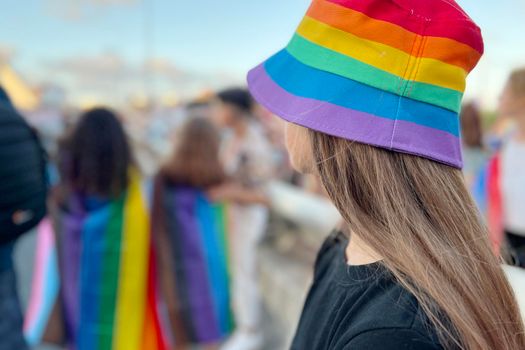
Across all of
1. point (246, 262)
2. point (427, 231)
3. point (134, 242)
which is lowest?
point (246, 262)

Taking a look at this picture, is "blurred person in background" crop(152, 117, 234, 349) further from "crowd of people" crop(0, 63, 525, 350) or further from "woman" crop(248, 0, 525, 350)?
"woman" crop(248, 0, 525, 350)

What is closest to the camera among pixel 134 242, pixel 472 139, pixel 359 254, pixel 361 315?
pixel 361 315

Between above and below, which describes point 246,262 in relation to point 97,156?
below

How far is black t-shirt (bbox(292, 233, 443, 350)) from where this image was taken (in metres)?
0.62

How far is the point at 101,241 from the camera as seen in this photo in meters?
2.12

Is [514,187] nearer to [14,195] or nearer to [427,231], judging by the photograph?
[427,231]

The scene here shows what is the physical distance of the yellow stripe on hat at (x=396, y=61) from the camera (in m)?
0.73

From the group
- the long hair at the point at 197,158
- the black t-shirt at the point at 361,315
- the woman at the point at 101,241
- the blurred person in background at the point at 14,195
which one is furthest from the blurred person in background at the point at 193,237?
the black t-shirt at the point at 361,315

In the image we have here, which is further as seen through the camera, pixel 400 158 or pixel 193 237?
pixel 193 237

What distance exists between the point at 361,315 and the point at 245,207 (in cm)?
215

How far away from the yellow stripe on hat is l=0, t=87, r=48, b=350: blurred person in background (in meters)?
0.99

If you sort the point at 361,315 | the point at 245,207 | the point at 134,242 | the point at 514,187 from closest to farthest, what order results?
the point at 361,315 < the point at 514,187 < the point at 134,242 < the point at 245,207

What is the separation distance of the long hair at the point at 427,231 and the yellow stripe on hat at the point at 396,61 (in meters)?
0.14

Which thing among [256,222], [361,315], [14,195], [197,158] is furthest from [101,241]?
[361,315]
